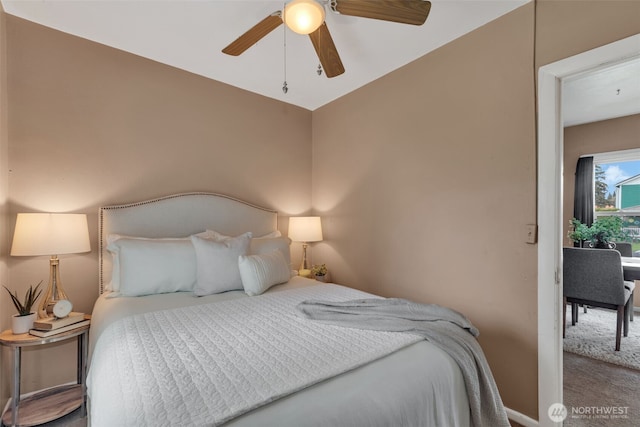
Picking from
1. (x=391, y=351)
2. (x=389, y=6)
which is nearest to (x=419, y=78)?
(x=389, y=6)

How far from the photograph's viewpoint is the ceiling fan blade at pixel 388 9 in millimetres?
1410

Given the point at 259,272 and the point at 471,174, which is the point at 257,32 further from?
the point at 471,174

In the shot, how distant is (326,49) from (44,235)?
205cm

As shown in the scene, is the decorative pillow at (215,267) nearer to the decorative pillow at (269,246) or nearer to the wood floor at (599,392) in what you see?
the decorative pillow at (269,246)

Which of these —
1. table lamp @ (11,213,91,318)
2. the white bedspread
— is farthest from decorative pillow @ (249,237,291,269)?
table lamp @ (11,213,91,318)

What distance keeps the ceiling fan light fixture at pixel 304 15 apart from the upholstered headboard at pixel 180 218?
5.82 ft

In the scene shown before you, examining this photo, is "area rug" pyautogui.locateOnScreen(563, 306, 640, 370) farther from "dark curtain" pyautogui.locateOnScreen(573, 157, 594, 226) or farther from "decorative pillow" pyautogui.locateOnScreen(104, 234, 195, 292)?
"decorative pillow" pyautogui.locateOnScreen(104, 234, 195, 292)

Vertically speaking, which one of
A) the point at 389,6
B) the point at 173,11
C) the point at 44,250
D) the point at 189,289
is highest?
the point at 173,11

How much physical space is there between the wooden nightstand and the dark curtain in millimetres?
5957

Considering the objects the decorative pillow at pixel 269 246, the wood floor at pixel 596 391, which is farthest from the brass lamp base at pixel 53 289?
the decorative pillow at pixel 269 246

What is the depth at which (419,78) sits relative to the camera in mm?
2488

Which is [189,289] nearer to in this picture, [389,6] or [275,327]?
[275,327]

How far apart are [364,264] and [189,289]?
163 cm

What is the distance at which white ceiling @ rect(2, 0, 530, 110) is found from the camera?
1916mm
